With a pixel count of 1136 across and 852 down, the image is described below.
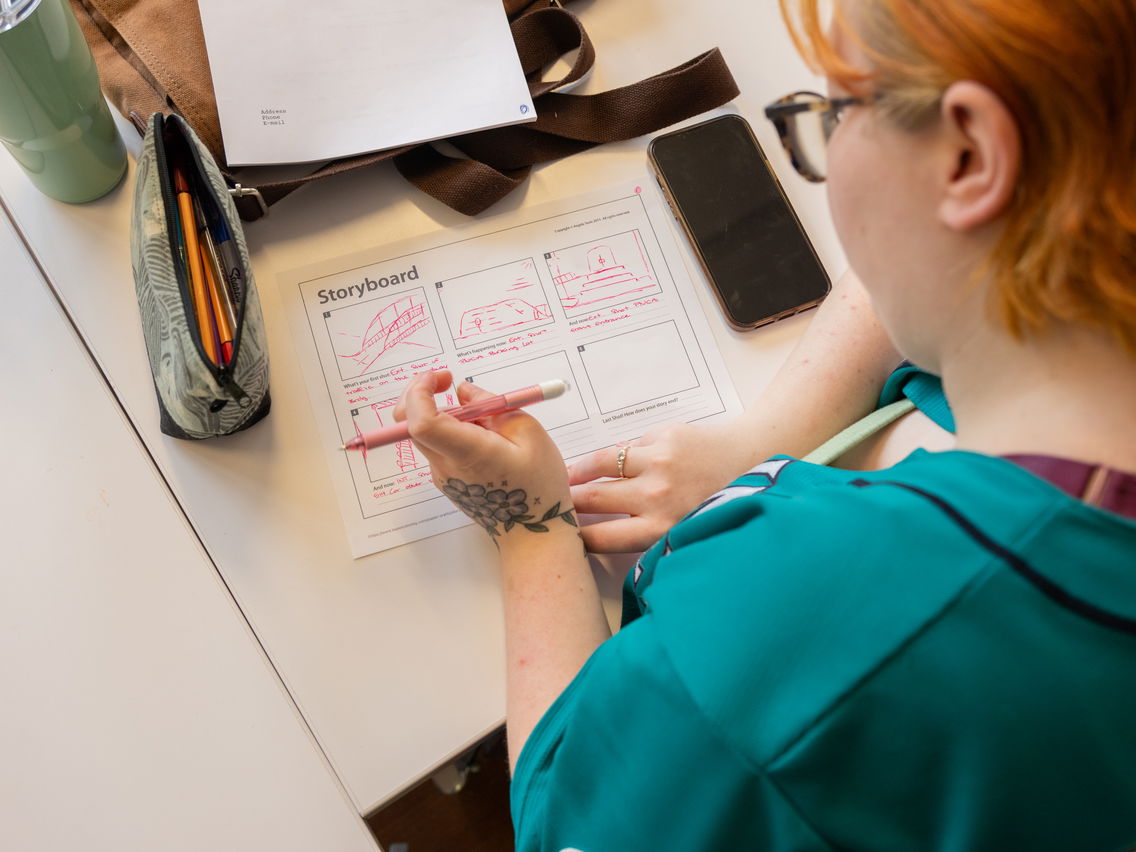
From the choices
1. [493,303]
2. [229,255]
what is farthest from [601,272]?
[229,255]

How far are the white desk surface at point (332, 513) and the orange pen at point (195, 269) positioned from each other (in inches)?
3.6

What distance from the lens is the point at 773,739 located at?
0.43 m

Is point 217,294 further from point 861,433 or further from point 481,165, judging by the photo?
point 861,433

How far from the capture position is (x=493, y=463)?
67 cm

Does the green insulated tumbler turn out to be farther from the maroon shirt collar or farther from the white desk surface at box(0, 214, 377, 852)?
the maroon shirt collar

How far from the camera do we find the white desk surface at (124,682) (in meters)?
0.62

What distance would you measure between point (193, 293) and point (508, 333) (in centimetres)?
27

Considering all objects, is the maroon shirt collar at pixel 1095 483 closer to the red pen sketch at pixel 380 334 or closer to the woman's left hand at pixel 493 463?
the woman's left hand at pixel 493 463

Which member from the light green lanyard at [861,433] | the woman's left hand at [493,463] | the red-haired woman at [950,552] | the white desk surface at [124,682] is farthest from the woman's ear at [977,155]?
the white desk surface at [124,682]

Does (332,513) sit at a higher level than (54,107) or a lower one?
lower

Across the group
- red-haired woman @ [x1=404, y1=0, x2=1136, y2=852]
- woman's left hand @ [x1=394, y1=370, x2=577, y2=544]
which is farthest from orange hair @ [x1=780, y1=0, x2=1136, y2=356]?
woman's left hand @ [x1=394, y1=370, x2=577, y2=544]

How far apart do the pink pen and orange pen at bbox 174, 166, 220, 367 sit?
0.42 ft

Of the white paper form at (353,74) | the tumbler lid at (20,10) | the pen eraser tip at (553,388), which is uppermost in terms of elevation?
the tumbler lid at (20,10)

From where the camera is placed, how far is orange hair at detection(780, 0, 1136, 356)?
0.38 meters
